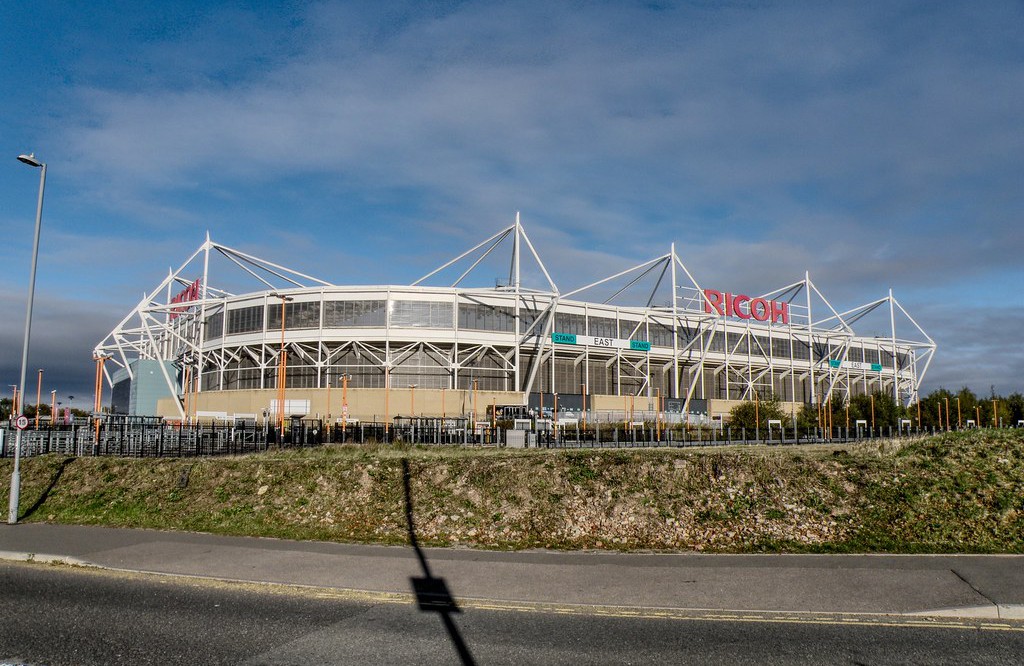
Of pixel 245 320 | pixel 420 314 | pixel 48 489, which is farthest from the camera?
pixel 245 320

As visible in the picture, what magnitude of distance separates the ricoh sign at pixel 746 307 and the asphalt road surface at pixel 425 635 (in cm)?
8612

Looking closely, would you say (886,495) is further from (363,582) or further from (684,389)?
(684,389)

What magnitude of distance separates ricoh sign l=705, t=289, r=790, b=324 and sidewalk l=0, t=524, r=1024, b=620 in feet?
272

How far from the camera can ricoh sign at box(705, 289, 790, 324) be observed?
9375 centimetres

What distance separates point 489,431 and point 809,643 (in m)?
36.9

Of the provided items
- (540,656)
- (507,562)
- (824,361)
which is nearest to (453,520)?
(507,562)

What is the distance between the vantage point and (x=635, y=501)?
14406 millimetres

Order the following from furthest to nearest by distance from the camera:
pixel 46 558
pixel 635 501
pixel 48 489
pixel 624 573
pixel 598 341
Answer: pixel 598 341 < pixel 48 489 < pixel 635 501 < pixel 46 558 < pixel 624 573

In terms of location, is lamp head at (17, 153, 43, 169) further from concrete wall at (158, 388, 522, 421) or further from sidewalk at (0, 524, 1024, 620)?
concrete wall at (158, 388, 522, 421)

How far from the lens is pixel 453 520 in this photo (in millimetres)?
14719

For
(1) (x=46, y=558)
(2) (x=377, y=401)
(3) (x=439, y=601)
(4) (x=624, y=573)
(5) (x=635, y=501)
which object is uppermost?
(2) (x=377, y=401)

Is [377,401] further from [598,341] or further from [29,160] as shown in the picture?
[29,160]

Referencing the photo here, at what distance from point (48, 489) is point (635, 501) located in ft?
53.7

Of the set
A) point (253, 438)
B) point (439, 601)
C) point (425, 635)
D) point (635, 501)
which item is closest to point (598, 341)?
point (253, 438)
